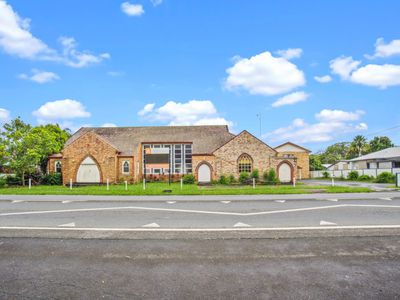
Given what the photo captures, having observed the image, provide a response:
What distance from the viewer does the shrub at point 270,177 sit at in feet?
96.6

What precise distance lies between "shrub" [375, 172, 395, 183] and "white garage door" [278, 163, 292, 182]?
988cm

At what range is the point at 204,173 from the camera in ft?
105

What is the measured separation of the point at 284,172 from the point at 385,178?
10956 millimetres

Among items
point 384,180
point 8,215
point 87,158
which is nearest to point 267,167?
point 384,180

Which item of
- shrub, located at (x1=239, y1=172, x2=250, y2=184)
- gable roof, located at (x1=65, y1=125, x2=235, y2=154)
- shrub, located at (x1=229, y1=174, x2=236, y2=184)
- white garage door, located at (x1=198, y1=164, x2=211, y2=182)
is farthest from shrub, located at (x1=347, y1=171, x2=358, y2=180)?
white garage door, located at (x1=198, y1=164, x2=211, y2=182)

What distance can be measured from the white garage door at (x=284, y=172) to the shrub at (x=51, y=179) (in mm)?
26523

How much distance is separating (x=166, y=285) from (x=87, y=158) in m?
29.6

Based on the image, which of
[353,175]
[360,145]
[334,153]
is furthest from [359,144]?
[353,175]

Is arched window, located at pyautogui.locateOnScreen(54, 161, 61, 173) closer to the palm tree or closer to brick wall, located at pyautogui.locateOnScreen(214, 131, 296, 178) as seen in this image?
brick wall, located at pyautogui.locateOnScreen(214, 131, 296, 178)

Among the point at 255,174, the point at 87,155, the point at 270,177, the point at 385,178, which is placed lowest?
the point at 385,178

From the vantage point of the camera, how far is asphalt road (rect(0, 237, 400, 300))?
3551 mm

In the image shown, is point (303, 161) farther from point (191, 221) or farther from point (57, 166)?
point (191, 221)

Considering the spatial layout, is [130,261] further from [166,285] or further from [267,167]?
[267,167]

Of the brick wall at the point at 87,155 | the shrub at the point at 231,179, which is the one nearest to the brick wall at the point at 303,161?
the shrub at the point at 231,179
